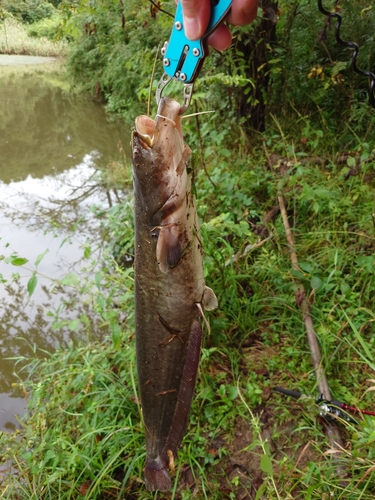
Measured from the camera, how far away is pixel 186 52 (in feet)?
4.40

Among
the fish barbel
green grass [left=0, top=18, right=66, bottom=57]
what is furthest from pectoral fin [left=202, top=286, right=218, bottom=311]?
green grass [left=0, top=18, right=66, bottom=57]

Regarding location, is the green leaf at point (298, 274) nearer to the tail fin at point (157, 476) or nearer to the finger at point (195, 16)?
the tail fin at point (157, 476)

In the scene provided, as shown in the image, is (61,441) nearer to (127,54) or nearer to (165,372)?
(165,372)

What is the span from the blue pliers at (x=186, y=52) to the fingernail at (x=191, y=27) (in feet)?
0.07

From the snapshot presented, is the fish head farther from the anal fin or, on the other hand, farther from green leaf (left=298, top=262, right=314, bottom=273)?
green leaf (left=298, top=262, right=314, bottom=273)

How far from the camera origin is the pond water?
3.77 metres

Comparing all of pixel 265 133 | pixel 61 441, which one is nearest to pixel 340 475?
pixel 61 441

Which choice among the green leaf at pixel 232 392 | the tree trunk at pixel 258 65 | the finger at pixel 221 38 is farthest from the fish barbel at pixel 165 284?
the tree trunk at pixel 258 65

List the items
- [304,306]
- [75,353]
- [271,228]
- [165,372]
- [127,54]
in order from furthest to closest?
[127,54], [271,228], [75,353], [304,306], [165,372]

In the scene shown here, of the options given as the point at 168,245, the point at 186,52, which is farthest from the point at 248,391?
the point at 186,52

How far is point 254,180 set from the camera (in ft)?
13.5

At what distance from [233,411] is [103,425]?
91cm

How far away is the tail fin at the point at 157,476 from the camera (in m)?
1.84

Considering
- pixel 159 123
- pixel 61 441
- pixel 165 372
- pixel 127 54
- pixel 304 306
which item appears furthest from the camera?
pixel 127 54
